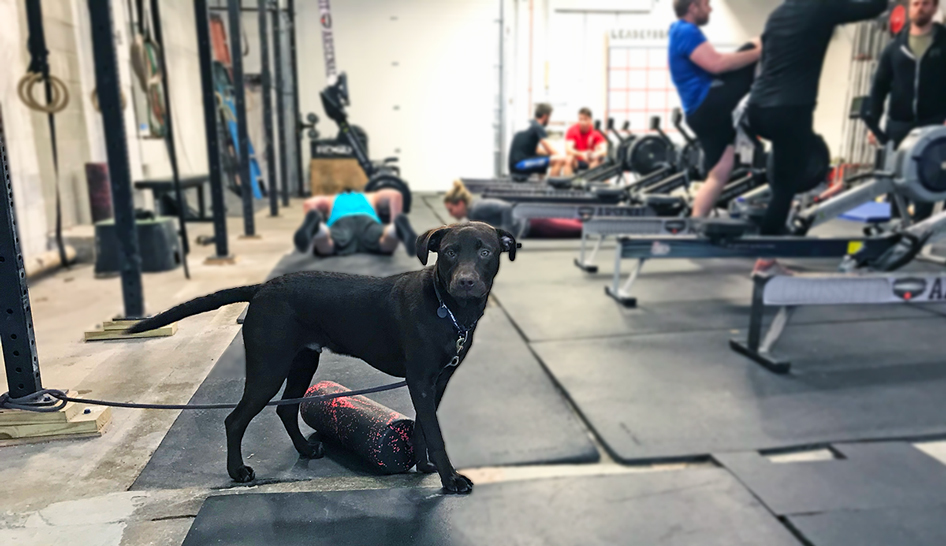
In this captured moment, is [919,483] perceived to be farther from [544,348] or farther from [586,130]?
[586,130]

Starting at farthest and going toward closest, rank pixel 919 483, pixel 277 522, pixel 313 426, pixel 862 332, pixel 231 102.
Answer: pixel 231 102 → pixel 862 332 → pixel 919 483 → pixel 313 426 → pixel 277 522

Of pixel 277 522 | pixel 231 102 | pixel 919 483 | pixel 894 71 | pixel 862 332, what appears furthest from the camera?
pixel 231 102

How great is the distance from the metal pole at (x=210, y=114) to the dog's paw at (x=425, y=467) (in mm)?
3584

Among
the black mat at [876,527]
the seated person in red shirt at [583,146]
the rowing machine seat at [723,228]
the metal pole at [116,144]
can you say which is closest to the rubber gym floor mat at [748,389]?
the black mat at [876,527]

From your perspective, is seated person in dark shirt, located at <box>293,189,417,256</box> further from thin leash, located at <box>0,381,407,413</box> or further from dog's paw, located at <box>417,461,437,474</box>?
dog's paw, located at <box>417,461,437,474</box>

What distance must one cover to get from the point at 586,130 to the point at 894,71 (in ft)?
13.4

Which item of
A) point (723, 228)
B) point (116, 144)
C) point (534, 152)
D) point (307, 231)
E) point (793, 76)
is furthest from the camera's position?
point (534, 152)

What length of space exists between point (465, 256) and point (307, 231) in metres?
3.39

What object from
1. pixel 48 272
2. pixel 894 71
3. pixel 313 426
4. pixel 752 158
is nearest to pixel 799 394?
pixel 313 426

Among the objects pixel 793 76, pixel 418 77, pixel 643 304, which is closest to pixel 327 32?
pixel 418 77

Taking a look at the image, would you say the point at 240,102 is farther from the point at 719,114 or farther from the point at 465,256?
the point at 465,256

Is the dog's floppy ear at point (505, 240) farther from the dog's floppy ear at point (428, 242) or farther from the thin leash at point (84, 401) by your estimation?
the thin leash at point (84, 401)

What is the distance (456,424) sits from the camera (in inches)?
79.8

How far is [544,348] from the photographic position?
270cm
